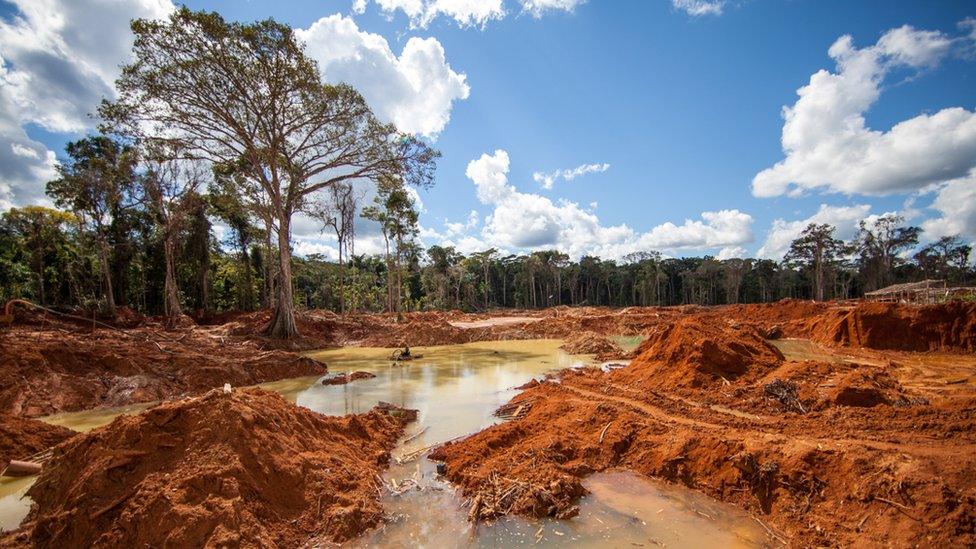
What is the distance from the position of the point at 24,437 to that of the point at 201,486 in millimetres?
4402

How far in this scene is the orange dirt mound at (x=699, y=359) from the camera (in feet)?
28.9

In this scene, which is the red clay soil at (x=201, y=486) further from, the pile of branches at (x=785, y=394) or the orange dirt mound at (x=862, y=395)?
the orange dirt mound at (x=862, y=395)

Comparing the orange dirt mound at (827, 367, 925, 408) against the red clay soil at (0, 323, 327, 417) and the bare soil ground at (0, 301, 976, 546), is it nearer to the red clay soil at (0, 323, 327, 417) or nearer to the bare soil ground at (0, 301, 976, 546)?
the bare soil ground at (0, 301, 976, 546)

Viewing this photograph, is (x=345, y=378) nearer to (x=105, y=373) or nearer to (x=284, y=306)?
(x=105, y=373)

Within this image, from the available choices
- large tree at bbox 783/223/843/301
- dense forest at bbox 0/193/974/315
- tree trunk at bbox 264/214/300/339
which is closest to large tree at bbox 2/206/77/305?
dense forest at bbox 0/193/974/315

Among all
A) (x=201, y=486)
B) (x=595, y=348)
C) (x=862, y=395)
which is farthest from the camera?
(x=595, y=348)

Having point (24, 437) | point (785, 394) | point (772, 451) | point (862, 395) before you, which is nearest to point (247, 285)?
point (24, 437)

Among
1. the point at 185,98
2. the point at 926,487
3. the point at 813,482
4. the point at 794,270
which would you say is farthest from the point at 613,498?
the point at 794,270

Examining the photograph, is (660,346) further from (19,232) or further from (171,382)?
(19,232)

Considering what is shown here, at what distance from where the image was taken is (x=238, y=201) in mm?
22922

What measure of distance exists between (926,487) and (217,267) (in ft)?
148

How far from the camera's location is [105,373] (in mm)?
9695

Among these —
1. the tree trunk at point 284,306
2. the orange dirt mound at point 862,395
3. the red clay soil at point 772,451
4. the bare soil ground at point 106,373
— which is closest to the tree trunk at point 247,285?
the tree trunk at point 284,306

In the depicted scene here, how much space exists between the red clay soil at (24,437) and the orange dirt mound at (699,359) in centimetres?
1040
